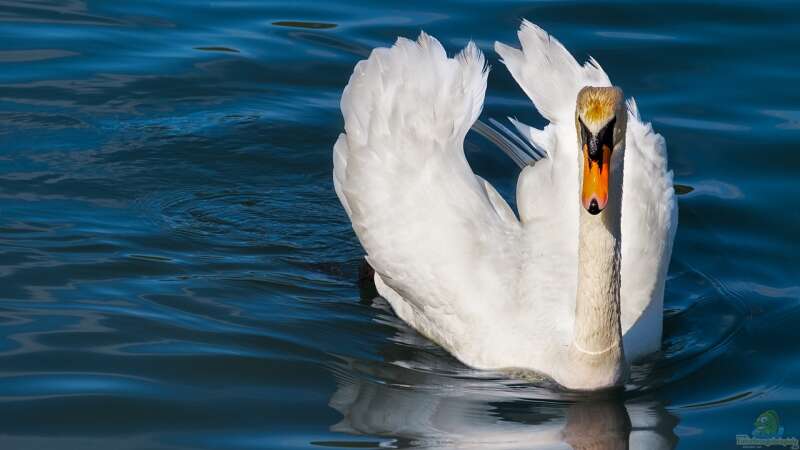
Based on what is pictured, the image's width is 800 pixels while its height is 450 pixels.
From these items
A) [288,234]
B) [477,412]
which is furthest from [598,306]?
[288,234]

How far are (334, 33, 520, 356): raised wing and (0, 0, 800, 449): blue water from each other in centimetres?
36

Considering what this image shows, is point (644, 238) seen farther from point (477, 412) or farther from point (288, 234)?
point (288, 234)

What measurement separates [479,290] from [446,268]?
0.22 meters

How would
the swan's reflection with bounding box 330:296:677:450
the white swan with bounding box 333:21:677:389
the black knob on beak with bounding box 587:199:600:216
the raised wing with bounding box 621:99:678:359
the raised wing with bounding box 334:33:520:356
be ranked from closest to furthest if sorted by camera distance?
the black knob on beak with bounding box 587:199:600:216 → the swan's reflection with bounding box 330:296:677:450 → the white swan with bounding box 333:21:677:389 → the raised wing with bounding box 621:99:678:359 → the raised wing with bounding box 334:33:520:356

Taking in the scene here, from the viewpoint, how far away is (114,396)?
25.0 ft

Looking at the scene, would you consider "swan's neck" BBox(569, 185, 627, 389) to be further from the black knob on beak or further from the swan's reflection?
the black knob on beak

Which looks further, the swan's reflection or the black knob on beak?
the swan's reflection

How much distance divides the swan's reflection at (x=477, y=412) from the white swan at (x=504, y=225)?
0.54 feet

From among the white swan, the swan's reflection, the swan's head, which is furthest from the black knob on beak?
the swan's reflection

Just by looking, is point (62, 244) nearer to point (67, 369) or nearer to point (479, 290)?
point (67, 369)

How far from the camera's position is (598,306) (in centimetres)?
761

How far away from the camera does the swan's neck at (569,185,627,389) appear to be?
24.6ft

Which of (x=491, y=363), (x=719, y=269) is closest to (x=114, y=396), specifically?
(x=491, y=363)

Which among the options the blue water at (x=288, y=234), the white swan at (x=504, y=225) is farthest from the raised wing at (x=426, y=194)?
the blue water at (x=288, y=234)
